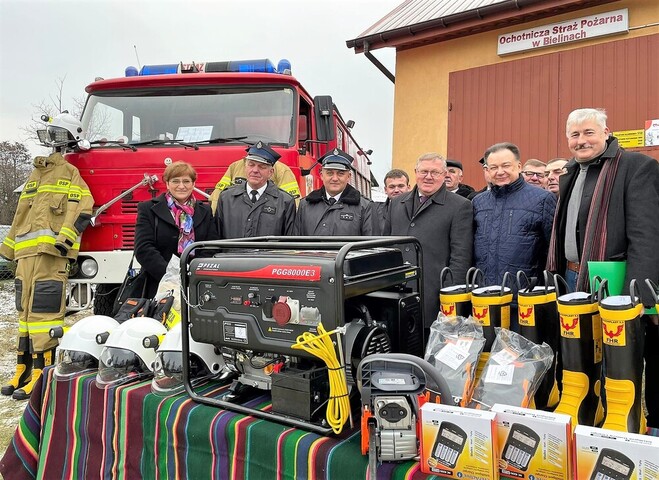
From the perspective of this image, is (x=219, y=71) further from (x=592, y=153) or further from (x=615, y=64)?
(x=615, y=64)

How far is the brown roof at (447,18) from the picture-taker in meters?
5.89

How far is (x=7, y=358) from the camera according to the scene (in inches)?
224

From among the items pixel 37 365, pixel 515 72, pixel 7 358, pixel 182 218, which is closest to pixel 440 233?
pixel 182 218

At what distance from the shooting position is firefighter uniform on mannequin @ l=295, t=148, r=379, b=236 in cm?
322

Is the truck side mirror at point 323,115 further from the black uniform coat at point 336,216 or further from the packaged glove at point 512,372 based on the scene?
the packaged glove at point 512,372

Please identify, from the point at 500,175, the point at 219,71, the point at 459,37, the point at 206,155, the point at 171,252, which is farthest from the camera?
the point at 459,37

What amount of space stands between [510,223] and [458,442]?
5.21 ft

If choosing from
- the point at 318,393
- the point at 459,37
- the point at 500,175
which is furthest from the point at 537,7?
the point at 318,393

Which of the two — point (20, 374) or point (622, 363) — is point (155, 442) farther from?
point (20, 374)

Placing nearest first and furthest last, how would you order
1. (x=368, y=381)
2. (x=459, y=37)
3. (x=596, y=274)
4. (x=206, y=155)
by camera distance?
(x=368, y=381) → (x=596, y=274) → (x=206, y=155) → (x=459, y=37)

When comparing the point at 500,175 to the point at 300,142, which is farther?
the point at 300,142

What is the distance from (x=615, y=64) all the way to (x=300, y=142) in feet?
12.0

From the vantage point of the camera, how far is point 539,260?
272 cm

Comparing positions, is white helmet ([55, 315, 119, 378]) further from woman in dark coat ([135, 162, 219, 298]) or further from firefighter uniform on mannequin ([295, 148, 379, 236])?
firefighter uniform on mannequin ([295, 148, 379, 236])
